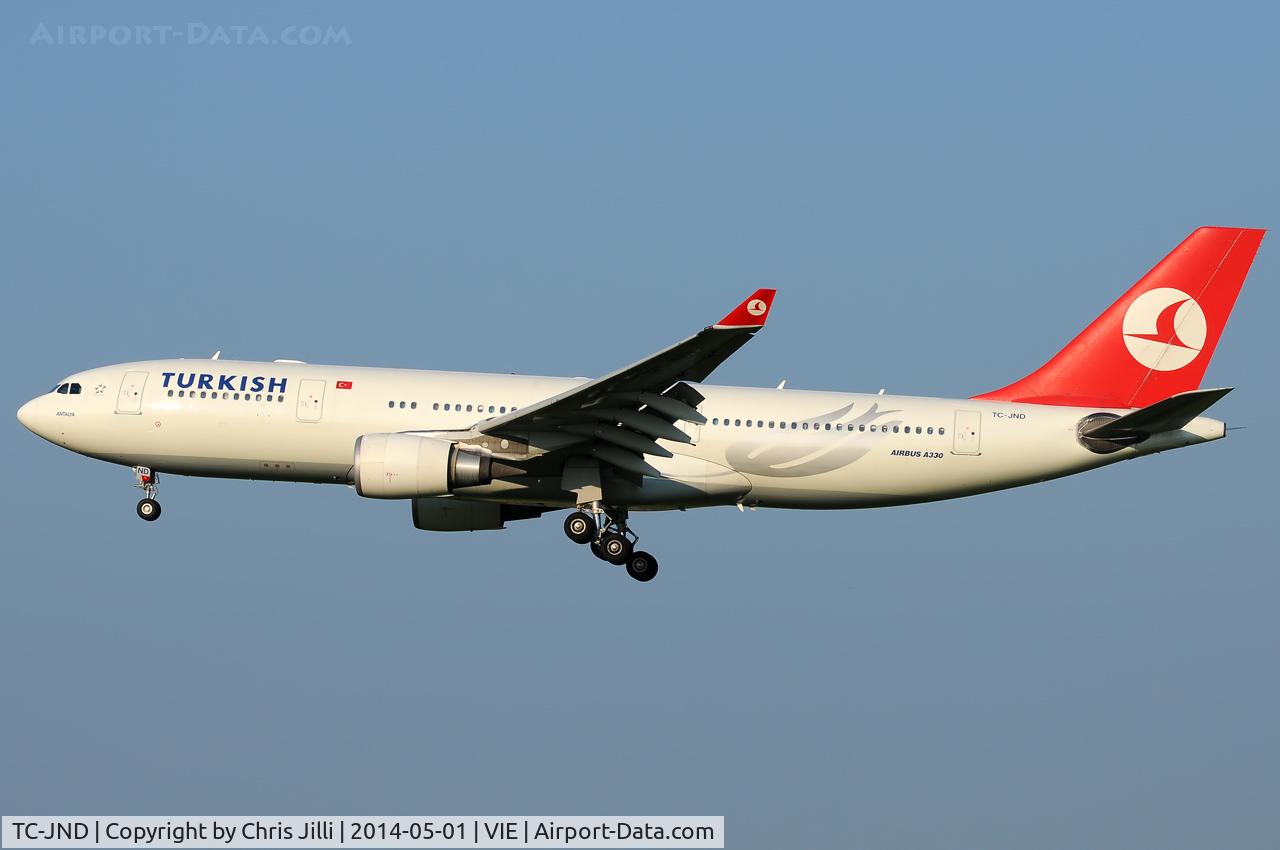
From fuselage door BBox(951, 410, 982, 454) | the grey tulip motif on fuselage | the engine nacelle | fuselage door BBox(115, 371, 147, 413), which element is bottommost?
the engine nacelle

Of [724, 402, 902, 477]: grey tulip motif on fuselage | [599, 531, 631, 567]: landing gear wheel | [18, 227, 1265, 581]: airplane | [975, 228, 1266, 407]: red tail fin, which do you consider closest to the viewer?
[18, 227, 1265, 581]: airplane

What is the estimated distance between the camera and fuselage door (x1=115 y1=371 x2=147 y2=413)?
37.6 meters

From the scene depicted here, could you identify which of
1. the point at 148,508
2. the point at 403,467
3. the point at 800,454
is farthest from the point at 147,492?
the point at 800,454

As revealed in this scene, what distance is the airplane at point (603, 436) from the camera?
116 feet

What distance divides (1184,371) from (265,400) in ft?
66.0

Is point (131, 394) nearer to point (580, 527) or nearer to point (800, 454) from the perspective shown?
point (580, 527)

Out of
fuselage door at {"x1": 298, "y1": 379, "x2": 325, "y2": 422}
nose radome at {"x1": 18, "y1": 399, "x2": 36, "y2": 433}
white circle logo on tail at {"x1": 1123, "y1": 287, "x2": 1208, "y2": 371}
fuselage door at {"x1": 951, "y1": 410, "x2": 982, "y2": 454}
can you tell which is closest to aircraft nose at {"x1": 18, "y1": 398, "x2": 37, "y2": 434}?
nose radome at {"x1": 18, "y1": 399, "x2": 36, "y2": 433}

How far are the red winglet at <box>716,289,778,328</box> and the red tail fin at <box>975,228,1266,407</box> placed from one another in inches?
390

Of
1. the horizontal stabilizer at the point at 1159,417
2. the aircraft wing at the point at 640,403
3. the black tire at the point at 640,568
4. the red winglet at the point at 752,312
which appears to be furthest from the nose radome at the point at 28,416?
the horizontal stabilizer at the point at 1159,417

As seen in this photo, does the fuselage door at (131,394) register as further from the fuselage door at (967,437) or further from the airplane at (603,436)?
the fuselage door at (967,437)

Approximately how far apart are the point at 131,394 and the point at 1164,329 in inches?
901

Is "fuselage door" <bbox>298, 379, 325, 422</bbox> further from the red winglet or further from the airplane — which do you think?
the red winglet

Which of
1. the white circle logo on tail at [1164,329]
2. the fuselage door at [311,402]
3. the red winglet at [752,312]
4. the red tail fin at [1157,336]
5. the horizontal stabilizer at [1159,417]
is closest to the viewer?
the red winglet at [752,312]

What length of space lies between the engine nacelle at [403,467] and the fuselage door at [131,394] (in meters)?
5.86
